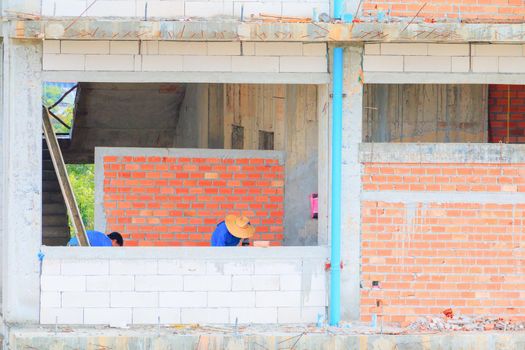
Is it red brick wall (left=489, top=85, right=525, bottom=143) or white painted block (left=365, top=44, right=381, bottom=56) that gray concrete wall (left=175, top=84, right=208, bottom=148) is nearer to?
red brick wall (left=489, top=85, right=525, bottom=143)

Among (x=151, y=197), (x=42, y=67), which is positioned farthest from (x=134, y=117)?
(x=42, y=67)

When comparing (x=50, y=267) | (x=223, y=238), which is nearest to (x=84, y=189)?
(x=223, y=238)

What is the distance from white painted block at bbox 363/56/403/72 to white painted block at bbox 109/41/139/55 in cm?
251

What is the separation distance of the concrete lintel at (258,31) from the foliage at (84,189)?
17.9m

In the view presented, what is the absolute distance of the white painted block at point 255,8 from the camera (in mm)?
14328

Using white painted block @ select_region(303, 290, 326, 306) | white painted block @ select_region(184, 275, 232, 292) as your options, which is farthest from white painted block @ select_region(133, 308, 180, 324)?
white painted block @ select_region(303, 290, 326, 306)

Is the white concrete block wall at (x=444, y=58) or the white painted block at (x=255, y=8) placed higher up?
the white painted block at (x=255, y=8)

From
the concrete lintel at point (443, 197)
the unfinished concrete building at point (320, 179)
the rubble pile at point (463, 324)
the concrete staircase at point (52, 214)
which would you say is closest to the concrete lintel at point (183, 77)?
the unfinished concrete building at point (320, 179)

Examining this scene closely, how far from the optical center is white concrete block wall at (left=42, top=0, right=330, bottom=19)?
1420 centimetres

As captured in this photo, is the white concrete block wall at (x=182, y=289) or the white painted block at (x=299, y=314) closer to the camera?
the white concrete block wall at (x=182, y=289)

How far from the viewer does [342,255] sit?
47.6 feet

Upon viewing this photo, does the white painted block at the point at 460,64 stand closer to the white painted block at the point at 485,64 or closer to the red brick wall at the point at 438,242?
the white painted block at the point at 485,64

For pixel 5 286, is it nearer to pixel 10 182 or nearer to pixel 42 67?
pixel 10 182

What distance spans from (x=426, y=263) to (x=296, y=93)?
331 cm
